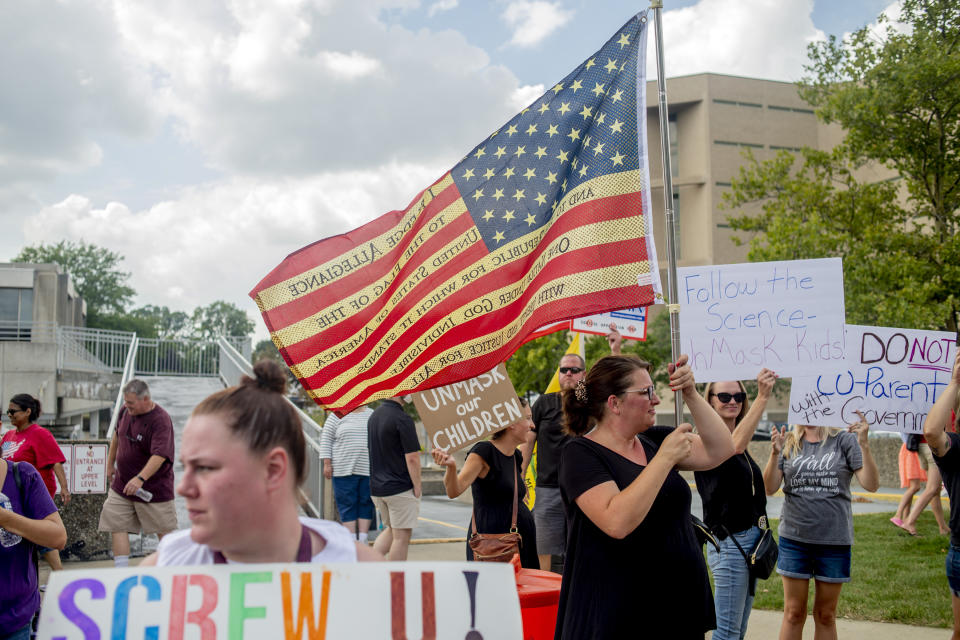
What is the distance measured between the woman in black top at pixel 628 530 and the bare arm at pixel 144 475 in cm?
591

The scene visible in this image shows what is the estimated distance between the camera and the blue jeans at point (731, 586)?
500 centimetres

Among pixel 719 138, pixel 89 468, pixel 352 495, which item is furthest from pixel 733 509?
pixel 719 138

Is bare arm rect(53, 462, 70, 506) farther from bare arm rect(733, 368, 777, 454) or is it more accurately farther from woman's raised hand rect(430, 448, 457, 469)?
bare arm rect(733, 368, 777, 454)

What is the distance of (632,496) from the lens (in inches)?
126

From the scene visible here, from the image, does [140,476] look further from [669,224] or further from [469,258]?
[669,224]

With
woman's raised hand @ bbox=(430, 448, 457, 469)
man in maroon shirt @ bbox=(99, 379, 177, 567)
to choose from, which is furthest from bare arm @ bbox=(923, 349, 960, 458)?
man in maroon shirt @ bbox=(99, 379, 177, 567)

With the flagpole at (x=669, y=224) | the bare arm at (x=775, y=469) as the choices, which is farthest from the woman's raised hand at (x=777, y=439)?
the flagpole at (x=669, y=224)

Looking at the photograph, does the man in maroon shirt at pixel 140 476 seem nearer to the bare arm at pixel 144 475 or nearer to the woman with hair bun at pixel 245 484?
the bare arm at pixel 144 475

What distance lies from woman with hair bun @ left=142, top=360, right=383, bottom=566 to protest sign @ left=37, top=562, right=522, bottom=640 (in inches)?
1.6

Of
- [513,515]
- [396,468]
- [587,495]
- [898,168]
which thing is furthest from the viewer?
[898,168]

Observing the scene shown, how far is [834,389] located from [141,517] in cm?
656

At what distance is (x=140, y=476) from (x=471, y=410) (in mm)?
4408

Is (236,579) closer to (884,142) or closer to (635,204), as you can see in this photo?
(635,204)

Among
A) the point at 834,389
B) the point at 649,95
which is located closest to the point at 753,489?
the point at 834,389
